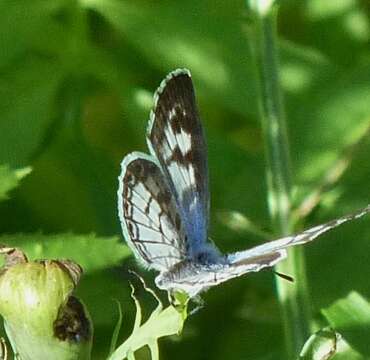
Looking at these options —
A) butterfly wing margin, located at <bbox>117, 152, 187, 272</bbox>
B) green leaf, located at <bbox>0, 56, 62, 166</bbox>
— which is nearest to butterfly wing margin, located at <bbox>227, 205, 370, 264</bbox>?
butterfly wing margin, located at <bbox>117, 152, 187, 272</bbox>

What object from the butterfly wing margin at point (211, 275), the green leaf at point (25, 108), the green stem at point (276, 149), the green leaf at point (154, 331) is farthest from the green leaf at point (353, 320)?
the green leaf at point (25, 108)

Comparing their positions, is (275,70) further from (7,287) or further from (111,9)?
(7,287)

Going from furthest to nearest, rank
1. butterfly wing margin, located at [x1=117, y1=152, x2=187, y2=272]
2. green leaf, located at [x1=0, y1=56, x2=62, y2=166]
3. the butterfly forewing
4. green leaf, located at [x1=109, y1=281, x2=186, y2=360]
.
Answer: green leaf, located at [x1=0, y1=56, x2=62, y2=166], the butterfly forewing, butterfly wing margin, located at [x1=117, y1=152, x2=187, y2=272], green leaf, located at [x1=109, y1=281, x2=186, y2=360]

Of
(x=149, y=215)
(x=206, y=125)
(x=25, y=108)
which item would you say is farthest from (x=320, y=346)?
(x=206, y=125)

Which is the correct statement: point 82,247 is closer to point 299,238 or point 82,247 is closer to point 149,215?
point 149,215

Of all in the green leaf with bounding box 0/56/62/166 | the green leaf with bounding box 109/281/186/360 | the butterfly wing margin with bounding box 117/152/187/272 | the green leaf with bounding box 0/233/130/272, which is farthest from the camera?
the green leaf with bounding box 0/56/62/166

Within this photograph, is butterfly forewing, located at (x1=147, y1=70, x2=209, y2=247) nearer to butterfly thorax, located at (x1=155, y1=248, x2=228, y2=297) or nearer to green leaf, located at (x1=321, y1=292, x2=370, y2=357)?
butterfly thorax, located at (x1=155, y1=248, x2=228, y2=297)

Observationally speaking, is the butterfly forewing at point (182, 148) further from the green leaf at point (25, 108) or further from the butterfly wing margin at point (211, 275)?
the green leaf at point (25, 108)

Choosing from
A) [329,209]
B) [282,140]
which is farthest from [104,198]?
[282,140]
